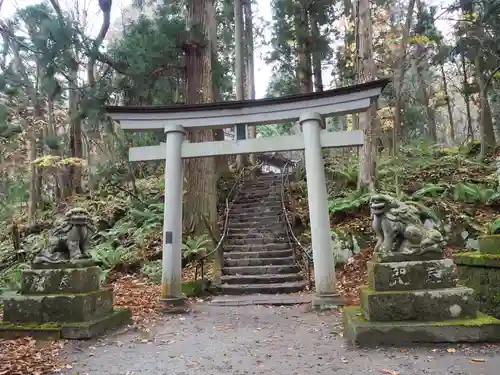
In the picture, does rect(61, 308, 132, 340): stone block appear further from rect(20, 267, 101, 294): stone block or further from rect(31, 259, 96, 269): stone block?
rect(31, 259, 96, 269): stone block

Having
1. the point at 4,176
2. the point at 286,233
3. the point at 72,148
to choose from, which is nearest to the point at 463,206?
the point at 286,233

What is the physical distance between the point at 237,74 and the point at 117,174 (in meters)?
6.44

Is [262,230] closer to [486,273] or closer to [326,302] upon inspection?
[326,302]

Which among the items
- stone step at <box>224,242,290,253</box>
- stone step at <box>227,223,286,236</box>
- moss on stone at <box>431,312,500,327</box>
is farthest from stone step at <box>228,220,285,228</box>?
moss on stone at <box>431,312,500,327</box>

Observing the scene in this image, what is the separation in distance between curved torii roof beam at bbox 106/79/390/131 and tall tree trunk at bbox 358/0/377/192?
339 cm

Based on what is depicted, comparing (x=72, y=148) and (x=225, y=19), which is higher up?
(x=225, y=19)

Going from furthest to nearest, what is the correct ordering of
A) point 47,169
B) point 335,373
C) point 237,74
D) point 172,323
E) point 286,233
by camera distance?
point 237,74
point 47,169
point 286,233
point 172,323
point 335,373

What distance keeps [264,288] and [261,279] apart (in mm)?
428

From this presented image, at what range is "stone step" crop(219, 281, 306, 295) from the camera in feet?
28.2

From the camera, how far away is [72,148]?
46.4 ft

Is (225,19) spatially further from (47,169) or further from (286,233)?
(286,233)

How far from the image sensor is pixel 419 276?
4699mm

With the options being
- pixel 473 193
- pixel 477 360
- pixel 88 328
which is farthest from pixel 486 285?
pixel 88 328

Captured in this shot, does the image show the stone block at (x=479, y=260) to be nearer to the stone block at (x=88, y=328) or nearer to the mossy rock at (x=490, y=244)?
the mossy rock at (x=490, y=244)
